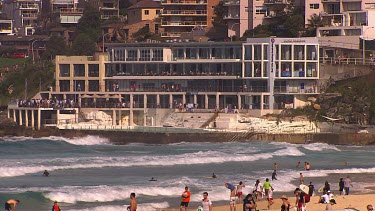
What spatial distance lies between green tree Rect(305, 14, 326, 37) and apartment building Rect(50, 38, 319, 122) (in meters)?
8.70

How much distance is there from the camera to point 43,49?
147 m

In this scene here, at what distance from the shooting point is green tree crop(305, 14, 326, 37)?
111250 millimetres

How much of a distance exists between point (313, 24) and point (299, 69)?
11289 millimetres

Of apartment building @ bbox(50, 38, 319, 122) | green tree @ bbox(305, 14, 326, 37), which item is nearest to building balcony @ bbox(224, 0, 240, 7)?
green tree @ bbox(305, 14, 326, 37)

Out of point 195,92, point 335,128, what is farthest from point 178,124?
point 335,128

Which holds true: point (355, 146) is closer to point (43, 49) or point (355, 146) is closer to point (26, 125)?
point (26, 125)

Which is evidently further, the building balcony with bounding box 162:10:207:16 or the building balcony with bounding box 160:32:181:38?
the building balcony with bounding box 162:10:207:16

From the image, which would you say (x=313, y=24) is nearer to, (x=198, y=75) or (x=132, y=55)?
(x=198, y=75)

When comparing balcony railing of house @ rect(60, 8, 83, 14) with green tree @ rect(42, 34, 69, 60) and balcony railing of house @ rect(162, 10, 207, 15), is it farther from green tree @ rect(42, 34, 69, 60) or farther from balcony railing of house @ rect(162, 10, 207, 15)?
balcony railing of house @ rect(162, 10, 207, 15)

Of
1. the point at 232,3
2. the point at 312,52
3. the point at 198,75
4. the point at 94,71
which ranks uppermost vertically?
the point at 232,3

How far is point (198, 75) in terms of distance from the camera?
103688 millimetres

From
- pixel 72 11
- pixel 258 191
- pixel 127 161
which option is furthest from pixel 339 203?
pixel 72 11

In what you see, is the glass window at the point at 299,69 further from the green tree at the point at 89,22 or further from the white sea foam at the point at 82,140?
the green tree at the point at 89,22

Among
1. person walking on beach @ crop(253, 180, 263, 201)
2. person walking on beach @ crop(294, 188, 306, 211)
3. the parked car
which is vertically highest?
the parked car
